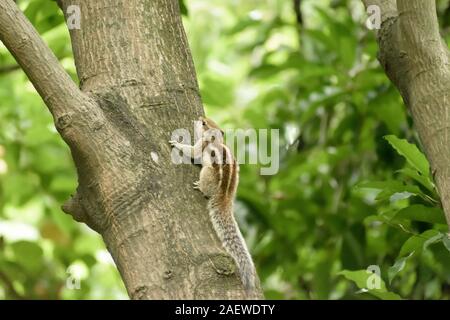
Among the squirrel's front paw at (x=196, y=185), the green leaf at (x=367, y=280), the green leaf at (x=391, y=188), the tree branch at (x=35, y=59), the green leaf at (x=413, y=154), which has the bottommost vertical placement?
the green leaf at (x=367, y=280)

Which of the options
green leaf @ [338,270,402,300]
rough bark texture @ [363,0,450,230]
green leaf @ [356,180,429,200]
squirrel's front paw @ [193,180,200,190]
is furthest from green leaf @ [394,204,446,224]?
squirrel's front paw @ [193,180,200,190]

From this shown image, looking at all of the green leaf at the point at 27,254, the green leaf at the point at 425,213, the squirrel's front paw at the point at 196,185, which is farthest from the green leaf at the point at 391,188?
the green leaf at the point at 27,254

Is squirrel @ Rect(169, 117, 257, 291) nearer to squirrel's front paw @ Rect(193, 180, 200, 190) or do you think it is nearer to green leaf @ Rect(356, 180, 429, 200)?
squirrel's front paw @ Rect(193, 180, 200, 190)

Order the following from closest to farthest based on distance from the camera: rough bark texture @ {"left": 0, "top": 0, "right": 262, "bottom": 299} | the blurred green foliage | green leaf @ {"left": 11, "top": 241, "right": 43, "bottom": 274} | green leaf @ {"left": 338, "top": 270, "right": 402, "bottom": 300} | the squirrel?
rough bark texture @ {"left": 0, "top": 0, "right": 262, "bottom": 299} < the squirrel < green leaf @ {"left": 338, "top": 270, "right": 402, "bottom": 300} < the blurred green foliage < green leaf @ {"left": 11, "top": 241, "right": 43, "bottom": 274}

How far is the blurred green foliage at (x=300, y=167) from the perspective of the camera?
14.0 feet

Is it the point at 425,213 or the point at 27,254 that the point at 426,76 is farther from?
the point at 27,254

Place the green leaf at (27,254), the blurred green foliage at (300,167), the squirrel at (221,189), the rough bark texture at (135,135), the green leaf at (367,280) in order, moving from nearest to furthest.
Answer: the rough bark texture at (135,135) < the squirrel at (221,189) < the green leaf at (367,280) < the blurred green foliage at (300,167) < the green leaf at (27,254)

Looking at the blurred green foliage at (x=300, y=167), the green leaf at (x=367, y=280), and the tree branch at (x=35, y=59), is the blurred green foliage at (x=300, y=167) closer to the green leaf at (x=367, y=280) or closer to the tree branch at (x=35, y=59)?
the green leaf at (x=367, y=280)

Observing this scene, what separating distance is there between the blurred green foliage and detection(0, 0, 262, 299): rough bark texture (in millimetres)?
1143

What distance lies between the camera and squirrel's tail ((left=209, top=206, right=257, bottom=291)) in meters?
2.27

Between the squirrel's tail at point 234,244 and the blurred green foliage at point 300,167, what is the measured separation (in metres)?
1.46

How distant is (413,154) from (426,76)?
1.87 ft

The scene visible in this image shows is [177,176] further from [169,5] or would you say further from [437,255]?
[437,255]

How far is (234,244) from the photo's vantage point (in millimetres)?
2414
